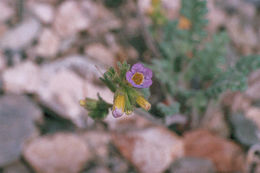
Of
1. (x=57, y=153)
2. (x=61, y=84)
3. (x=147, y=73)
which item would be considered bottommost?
(x=57, y=153)

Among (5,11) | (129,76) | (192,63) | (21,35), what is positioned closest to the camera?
(129,76)

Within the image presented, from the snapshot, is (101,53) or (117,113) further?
(101,53)

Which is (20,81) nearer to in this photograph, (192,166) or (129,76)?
(129,76)

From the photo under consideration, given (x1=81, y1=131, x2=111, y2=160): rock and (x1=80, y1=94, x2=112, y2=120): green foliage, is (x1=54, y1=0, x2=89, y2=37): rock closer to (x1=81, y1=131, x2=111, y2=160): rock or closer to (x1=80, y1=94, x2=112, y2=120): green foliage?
(x1=81, y1=131, x2=111, y2=160): rock

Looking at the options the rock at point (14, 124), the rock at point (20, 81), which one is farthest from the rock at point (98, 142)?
the rock at point (20, 81)

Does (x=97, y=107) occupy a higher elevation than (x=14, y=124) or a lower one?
higher

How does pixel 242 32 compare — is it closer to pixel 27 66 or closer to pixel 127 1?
pixel 127 1

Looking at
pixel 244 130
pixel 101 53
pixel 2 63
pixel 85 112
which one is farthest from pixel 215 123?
pixel 2 63

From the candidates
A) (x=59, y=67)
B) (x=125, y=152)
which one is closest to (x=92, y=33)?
(x=59, y=67)
